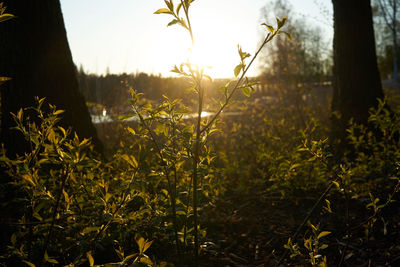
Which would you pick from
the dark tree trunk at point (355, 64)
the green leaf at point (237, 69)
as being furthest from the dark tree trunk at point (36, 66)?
the dark tree trunk at point (355, 64)

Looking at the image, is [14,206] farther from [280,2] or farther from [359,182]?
[280,2]

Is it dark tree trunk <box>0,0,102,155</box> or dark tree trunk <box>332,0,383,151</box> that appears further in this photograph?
dark tree trunk <box>332,0,383,151</box>

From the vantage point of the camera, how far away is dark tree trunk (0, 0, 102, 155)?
132 inches

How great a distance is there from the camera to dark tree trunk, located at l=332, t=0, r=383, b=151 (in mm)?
4840

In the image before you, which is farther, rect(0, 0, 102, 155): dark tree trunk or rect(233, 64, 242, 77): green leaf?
rect(0, 0, 102, 155): dark tree trunk

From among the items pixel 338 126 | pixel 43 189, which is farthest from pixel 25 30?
pixel 338 126

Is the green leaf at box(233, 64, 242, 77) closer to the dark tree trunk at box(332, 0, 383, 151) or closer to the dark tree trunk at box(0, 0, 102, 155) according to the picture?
the dark tree trunk at box(0, 0, 102, 155)

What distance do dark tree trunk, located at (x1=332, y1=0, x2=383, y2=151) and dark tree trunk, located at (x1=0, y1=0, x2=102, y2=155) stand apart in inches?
139

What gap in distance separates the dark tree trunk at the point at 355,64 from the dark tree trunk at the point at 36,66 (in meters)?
3.54

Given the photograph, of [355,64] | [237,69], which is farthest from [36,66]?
[355,64]

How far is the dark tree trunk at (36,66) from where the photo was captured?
335cm

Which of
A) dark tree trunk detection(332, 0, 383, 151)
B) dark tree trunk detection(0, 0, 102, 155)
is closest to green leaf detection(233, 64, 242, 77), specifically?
dark tree trunk detection(0, 0, 102, 155)

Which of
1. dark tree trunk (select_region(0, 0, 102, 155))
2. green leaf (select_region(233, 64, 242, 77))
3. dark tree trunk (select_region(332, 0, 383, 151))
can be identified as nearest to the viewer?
green leaf (select_region(233, 64, 242, 77))

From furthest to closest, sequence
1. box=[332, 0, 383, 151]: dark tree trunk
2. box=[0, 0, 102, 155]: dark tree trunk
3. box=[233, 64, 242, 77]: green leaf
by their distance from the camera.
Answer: box=[332, 0, 383, 151]: dark tree trunk
box=[0, 0, 102, 155]: dark tree trunk
box=[233, 64, 242, 77]: green leaf
